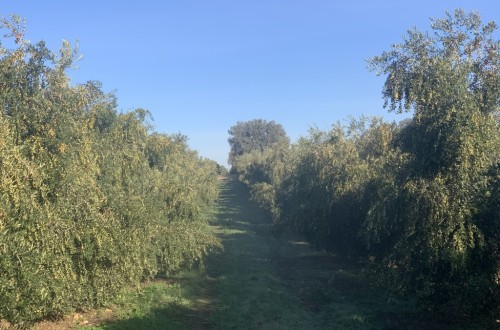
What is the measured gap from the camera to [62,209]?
12672mm

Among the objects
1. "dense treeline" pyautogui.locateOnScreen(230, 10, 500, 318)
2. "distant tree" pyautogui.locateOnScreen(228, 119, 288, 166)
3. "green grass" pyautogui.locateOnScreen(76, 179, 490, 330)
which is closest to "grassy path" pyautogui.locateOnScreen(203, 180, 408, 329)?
"green grass" pyautogui.locateOnScreen(76, 179, 490, 330)

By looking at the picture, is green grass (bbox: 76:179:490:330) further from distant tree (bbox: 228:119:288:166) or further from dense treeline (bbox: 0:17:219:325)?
distant tree (bbox: 228:119:288:166)

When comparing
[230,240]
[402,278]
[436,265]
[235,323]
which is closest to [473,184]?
[436,265]

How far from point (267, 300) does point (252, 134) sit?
122 m

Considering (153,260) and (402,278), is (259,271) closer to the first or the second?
(153,260)

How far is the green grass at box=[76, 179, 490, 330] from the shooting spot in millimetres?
14133

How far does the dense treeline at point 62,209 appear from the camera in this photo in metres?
11.0

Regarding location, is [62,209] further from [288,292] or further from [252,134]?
[252,134]

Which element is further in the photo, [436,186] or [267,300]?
[267,300]

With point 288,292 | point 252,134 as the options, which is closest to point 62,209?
point 288,292

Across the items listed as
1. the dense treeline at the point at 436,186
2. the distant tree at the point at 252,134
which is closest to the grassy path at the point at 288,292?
the dense treeline at the point at 436,186

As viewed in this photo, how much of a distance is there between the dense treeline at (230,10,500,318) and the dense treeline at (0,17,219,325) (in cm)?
685

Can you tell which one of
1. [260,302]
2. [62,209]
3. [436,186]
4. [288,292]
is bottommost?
[260,302]

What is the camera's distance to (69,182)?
13.2 meters
